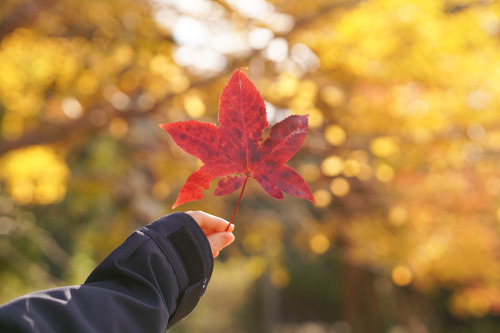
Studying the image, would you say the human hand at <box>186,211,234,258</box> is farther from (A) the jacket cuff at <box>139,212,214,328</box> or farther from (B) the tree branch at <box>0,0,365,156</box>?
(B) the tree branch at <box>0,0,365,156</box>

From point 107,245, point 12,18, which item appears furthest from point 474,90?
point 107,245

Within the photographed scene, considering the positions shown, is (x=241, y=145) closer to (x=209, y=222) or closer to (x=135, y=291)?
(x=209, y=222)

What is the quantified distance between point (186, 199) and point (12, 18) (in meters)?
2.99

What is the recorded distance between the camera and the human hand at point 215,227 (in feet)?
2.90

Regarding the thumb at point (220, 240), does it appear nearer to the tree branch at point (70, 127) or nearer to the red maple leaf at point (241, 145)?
the red maple leaf at point (241, 145)

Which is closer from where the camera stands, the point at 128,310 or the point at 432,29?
the point at 128,310

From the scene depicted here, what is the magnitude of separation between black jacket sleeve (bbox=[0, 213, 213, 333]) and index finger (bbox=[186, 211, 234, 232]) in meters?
0.02

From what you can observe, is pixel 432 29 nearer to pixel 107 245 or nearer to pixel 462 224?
pixel 462 224

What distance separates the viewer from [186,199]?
2.59 ft

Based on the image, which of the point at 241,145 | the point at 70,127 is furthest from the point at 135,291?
the point at 70,127

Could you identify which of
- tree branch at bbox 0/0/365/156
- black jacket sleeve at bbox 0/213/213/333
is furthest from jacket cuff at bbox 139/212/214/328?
tree branch at bbox 0/0/365/156

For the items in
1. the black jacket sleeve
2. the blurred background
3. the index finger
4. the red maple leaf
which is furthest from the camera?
the blurred background

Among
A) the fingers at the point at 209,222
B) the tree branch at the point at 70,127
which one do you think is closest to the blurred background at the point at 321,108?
the tree branch at the point at 70,127

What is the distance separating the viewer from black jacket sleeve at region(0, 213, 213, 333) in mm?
669
